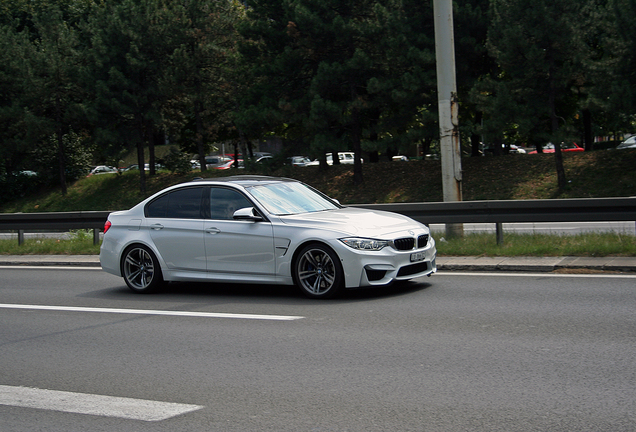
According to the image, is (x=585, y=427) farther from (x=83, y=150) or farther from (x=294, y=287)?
(x=83, y=150)

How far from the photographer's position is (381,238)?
8789 millimetres

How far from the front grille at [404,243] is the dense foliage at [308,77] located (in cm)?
1821

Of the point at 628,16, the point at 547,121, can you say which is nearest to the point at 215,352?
the point at 628,16

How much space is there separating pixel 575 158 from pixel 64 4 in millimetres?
46401

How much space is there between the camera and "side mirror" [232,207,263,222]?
942 centimetres

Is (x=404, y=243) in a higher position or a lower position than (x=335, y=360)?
higher

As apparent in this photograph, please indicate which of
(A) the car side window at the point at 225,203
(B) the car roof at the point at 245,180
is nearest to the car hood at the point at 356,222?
(A) the car side window at the point at 225,203

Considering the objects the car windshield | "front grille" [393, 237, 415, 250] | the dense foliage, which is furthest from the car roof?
the dense foliage

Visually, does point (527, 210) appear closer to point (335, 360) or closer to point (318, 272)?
point (318, 272)

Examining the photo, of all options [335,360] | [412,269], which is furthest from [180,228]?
[335,360]

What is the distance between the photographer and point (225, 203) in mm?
10008

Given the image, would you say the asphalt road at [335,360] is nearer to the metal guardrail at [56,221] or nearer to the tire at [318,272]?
the tire at [318,272]

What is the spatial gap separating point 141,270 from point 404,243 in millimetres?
3975

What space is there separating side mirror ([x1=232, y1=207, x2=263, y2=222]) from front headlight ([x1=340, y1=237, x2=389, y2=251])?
1376mm
